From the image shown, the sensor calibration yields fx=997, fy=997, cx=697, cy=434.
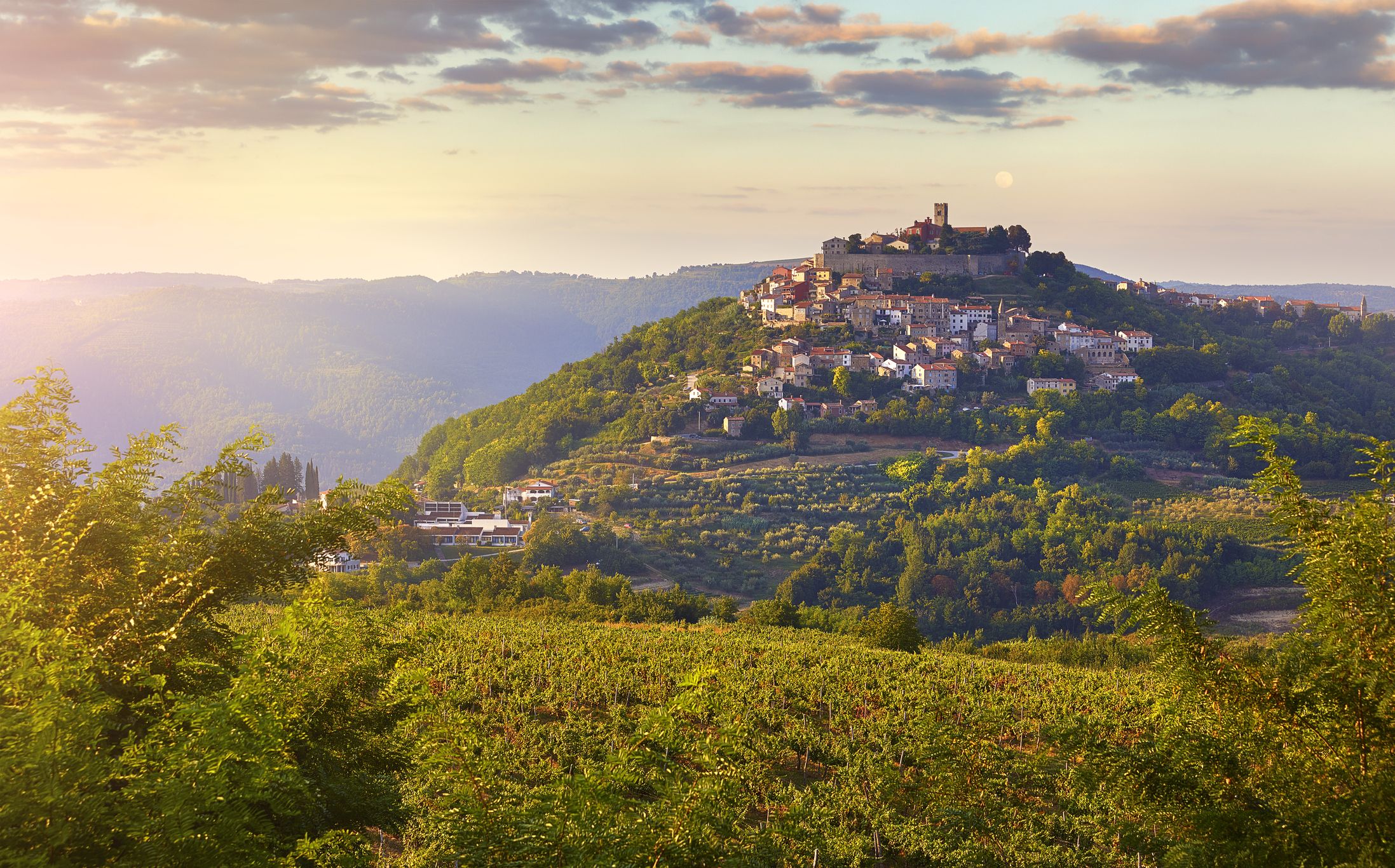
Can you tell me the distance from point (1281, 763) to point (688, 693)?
3036mm

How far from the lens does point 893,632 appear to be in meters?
25.2

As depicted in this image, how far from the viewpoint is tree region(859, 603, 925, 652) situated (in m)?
24.9

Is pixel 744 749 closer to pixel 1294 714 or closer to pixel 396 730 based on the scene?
pixel 396 730

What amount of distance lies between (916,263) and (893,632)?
6110 cm

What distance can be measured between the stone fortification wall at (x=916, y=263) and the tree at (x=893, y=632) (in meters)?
58.9

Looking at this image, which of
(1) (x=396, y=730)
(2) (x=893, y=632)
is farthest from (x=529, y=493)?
(1) (x=396, y=730)

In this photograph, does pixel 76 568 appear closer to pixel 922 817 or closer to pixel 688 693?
pixel 688 693

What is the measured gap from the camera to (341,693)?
6496mm

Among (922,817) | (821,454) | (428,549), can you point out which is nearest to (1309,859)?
(922,817)

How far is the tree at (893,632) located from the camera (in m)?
24.9

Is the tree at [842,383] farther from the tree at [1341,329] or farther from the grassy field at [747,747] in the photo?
the tree at [1341,329]

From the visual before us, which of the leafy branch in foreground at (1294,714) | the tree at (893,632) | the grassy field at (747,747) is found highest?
the leafy branch in foreground at (1294,714)

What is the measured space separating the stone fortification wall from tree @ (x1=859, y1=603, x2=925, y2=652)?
193 ft

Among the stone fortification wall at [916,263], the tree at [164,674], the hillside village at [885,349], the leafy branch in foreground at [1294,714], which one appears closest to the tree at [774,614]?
the hillside village at [885,349]
